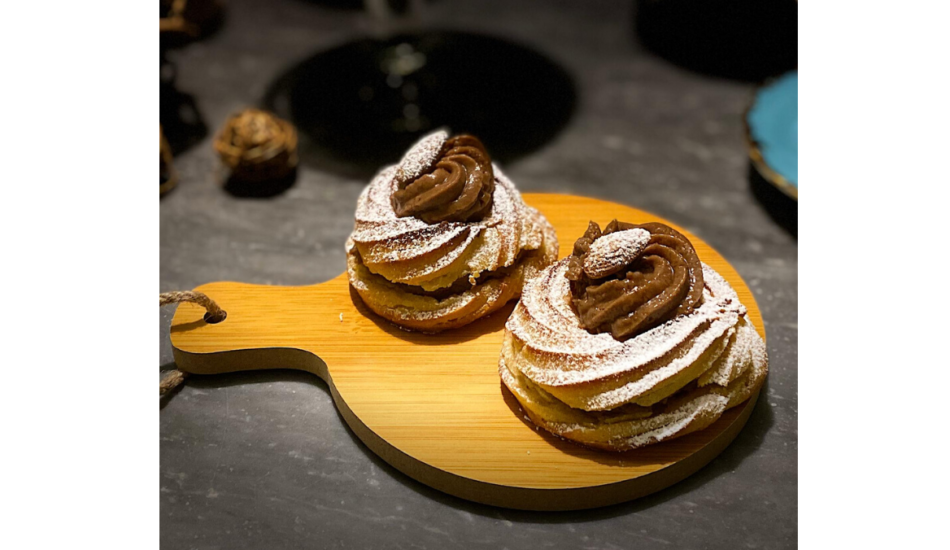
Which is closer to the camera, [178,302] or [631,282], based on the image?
[631,282]

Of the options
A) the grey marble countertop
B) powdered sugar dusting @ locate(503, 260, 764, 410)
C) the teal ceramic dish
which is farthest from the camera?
the teal ceramic dish

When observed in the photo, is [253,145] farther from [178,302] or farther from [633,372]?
[633,372]

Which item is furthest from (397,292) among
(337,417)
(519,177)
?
(519,177)

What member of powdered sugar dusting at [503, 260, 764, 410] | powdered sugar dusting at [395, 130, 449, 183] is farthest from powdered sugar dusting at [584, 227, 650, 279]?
powdered sugar dusting at [395, 130, 449, 183]

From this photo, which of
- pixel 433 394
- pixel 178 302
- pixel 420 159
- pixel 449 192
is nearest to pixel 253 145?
pixel 178 302

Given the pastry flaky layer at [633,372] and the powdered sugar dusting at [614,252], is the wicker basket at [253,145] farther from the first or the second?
the powdered sugar dusting at [614,252]

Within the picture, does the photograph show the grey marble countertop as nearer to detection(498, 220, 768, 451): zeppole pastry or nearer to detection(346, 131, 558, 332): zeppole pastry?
detection(498, 220, 768, 451): zeppole pastry

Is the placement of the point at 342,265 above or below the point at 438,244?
below
